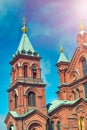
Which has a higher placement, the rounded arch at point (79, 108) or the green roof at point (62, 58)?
the green roof at point (62, 58)

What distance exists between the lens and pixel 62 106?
176 ft

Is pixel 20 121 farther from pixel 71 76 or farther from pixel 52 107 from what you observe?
pixel 71 76

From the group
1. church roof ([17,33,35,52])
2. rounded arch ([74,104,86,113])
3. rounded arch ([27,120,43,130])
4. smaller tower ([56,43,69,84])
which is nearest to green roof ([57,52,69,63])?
smaller tower ([56,43,69,84])

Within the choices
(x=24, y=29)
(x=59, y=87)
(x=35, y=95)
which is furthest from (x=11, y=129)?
(x=24, y=29)

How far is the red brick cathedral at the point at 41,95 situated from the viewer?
52.4 metres

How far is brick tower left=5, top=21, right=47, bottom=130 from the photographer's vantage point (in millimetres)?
51875

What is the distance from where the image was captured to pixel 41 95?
182 ft

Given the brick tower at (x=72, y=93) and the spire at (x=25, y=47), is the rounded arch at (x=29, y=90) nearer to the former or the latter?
the brick tower at (x=72, y=93)

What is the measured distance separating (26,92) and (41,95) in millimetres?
2776

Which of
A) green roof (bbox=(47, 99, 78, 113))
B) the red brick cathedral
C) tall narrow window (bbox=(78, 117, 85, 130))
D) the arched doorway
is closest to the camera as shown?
the arched doorway

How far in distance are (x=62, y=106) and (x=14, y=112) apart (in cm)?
761

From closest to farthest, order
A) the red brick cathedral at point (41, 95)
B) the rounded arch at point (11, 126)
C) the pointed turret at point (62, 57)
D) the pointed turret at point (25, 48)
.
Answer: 1. the red brick cathedral at point (41, 95)
2. the rounded arch at point (11, 126)
3. the pointed turret at point (25, 48)
4. the pointed turret at point (62, 57)

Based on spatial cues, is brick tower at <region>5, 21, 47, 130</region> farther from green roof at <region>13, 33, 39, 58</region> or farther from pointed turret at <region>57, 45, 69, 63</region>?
pointed turret at <region>57, 45, 69, 63</region>

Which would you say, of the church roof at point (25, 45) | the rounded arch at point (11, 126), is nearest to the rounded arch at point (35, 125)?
the rounded arch at point (11, 126)
